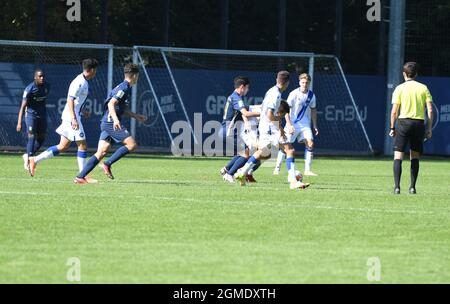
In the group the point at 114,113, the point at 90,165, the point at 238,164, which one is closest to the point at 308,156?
the point at 238,164

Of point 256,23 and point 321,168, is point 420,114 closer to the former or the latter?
point 321,168

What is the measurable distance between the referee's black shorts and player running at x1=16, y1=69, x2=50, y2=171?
30.3 ft

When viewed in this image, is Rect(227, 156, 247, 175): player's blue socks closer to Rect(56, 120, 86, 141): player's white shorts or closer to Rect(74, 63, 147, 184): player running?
Rect(74, 63, 147, 184): player running

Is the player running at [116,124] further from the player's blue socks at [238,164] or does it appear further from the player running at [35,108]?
the player running at [35,108]

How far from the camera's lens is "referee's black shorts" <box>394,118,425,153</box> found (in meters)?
18.6

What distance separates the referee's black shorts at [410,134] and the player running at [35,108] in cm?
923

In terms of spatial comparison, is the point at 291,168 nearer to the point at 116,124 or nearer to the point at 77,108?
the point at 116,124

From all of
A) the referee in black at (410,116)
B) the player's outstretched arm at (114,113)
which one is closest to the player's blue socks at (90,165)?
Answer: the player's outstretched arm at (114,113)

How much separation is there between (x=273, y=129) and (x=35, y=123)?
Result: 7444mm

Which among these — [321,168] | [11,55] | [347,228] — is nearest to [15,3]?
[11,55]

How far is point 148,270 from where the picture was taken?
1032 centimetres

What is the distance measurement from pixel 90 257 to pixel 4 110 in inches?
902

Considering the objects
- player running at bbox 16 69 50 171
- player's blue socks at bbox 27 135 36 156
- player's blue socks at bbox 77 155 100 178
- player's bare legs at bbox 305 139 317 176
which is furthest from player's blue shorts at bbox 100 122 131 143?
player's bare legs at bbox 305 139 317 176

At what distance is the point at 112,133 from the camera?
64.8 feet
